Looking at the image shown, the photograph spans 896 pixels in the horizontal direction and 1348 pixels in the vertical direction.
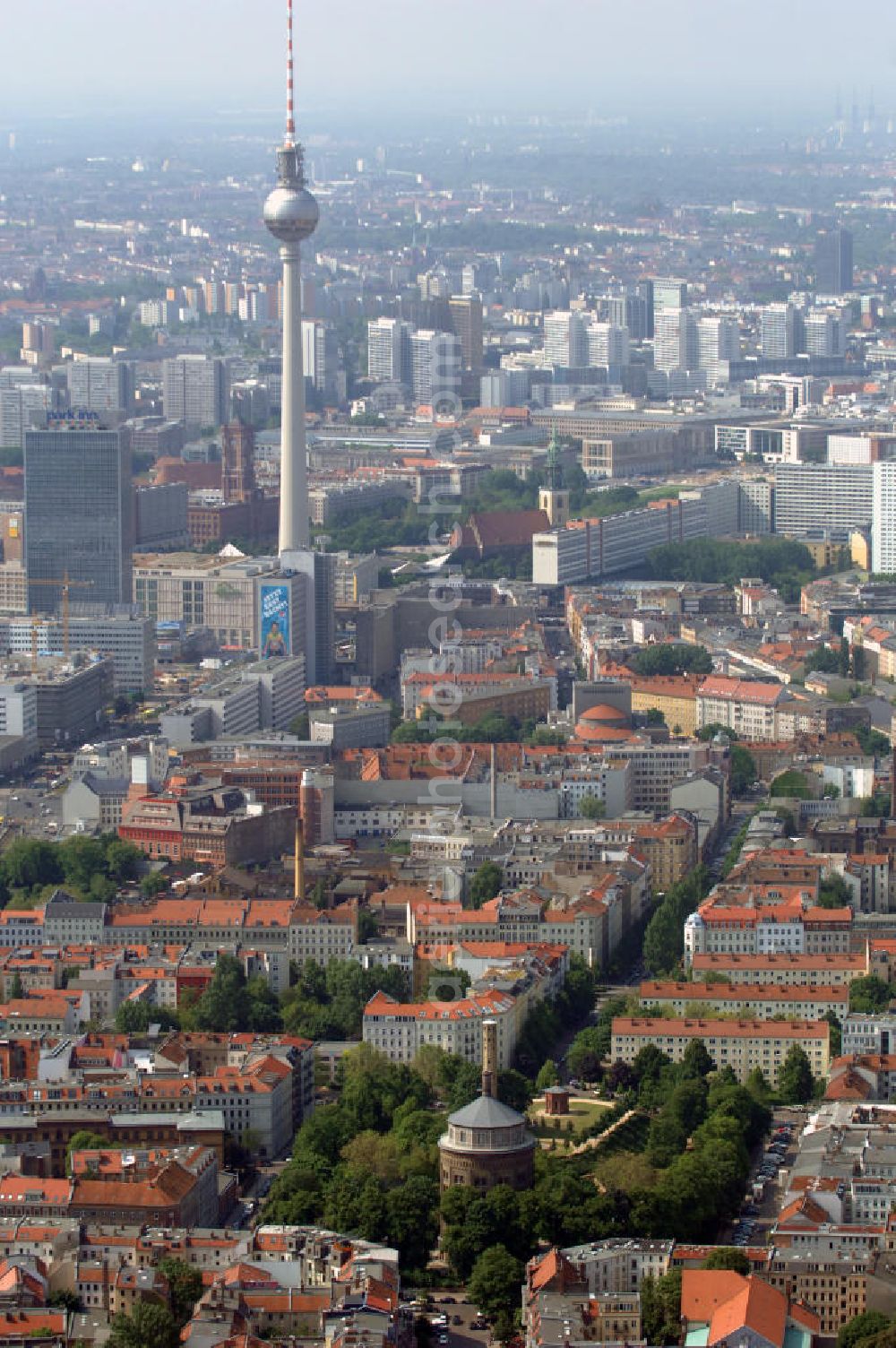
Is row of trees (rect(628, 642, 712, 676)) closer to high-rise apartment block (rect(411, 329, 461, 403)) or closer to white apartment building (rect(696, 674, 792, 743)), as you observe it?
white apartment building (rect(696, 674, 792, 743))

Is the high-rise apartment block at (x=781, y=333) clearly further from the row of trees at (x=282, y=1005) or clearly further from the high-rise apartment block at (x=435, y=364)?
the row of trees at (x=282, y=1005)

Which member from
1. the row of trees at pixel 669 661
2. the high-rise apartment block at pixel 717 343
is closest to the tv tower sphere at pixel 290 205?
the row of trees at pixel 669 661

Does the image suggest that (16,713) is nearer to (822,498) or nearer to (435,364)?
(822,498)

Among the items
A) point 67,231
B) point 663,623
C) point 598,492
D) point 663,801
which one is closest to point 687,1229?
point 663,801

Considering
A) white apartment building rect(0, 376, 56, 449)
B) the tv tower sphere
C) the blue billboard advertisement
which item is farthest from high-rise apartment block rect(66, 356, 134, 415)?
the blue billboard advertisement

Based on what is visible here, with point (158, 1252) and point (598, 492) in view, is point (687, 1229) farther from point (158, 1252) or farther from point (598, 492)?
point (598, 492)

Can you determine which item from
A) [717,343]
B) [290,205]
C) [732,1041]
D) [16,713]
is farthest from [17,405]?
[732,1041]
